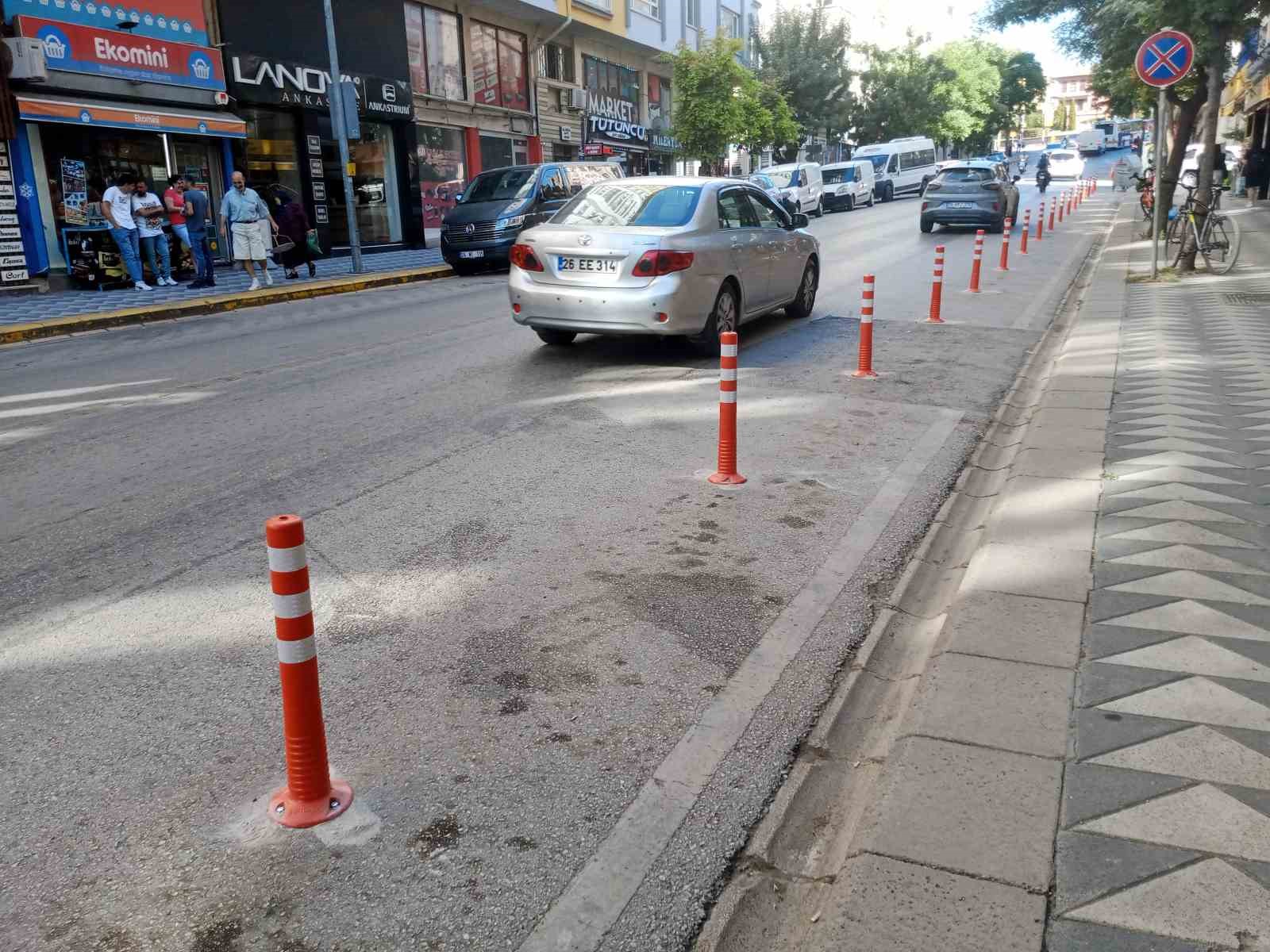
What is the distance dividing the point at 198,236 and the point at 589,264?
11.0m

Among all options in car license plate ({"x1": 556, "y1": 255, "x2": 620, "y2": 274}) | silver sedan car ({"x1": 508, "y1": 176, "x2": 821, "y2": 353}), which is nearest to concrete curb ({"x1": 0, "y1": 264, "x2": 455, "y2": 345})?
silver sedan car ({"x1": 508, "y1": 176, "x2": 821, "y2": 353})

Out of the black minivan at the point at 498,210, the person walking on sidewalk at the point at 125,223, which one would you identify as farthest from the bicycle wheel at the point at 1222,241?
the person walking on sidewalk at the point at 125,223

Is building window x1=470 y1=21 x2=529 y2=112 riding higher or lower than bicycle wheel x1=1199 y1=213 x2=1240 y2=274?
higher

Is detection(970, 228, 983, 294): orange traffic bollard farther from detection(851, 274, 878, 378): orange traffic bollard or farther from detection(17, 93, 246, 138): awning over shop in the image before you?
detection(17, 93, 246, 138): awning over shop

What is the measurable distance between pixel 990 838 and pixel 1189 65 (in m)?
13.1

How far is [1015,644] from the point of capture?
382 cm

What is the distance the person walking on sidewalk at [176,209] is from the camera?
17.3m

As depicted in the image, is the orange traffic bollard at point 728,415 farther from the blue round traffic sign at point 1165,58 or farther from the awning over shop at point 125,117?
the awning over shop at point 125,117

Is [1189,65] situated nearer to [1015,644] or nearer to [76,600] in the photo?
[1015,644]

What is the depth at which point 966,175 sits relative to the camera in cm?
2644

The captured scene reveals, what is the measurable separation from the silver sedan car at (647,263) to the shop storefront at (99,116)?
1076 cm

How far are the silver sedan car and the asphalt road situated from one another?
53 cm

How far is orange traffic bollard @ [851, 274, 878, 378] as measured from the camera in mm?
8242

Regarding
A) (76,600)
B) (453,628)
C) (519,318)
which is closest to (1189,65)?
(519,318)
